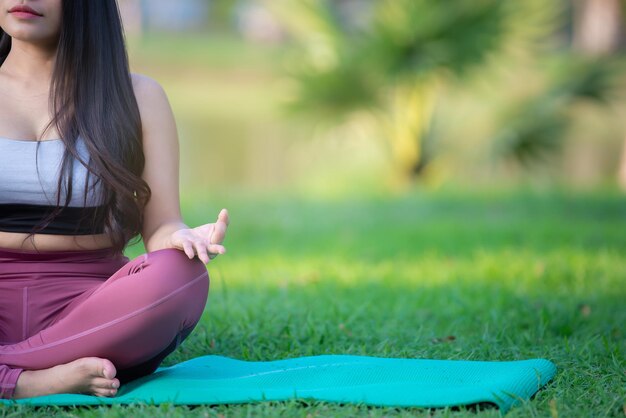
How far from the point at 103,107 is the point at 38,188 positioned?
0.27 metres

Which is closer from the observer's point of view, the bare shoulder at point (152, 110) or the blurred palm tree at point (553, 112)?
the bare shoulder at point (152, 110)

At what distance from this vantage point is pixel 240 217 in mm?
5820

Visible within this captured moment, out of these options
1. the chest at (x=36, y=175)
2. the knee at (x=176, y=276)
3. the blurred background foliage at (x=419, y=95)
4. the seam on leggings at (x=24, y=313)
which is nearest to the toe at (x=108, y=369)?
the knee at (x=176, y=276)

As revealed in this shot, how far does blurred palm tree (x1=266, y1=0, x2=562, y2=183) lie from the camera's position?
23.7 ft

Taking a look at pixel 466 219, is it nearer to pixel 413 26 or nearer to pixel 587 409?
pixel 413 26

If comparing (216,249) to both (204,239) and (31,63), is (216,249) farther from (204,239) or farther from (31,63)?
(31,63)

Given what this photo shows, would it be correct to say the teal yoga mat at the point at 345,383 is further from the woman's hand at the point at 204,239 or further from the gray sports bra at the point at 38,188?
the gray sports bra at the point at 38,188

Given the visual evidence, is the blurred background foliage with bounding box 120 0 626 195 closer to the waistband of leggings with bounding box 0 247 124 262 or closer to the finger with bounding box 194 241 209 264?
the waistband of leggings with bounding box 0 247 124 262

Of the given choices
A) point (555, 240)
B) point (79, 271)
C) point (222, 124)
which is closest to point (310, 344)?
point (79, 271)

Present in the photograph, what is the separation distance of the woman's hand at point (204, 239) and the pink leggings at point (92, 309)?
0.16 ft

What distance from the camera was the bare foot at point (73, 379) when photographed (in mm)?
2045

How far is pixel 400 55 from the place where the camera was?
722cm

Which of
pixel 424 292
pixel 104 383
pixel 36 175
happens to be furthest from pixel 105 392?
pixel 424 292

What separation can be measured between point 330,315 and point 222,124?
1071 cm
